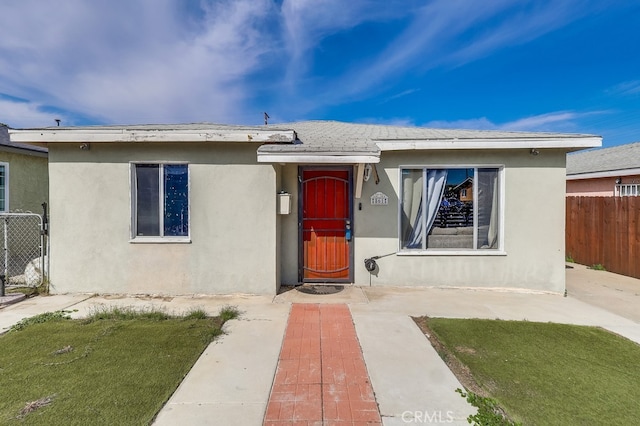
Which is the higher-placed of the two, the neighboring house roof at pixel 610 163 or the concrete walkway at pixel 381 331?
the neighboring house roof at pixel 610 163

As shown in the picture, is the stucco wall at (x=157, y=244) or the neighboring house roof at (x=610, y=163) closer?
the stucco wall at (x=157, y=244)

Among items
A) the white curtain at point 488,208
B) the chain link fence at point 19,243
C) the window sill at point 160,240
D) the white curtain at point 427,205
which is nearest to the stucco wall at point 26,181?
the chain link fence at point 19,243


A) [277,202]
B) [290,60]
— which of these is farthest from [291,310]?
[290,60]

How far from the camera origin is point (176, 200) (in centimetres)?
623

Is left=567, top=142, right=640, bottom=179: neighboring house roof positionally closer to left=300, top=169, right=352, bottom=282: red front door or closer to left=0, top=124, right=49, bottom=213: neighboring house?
left=300, top=169, right=352, bottom=282: red front door

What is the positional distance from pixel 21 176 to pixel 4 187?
573 mm

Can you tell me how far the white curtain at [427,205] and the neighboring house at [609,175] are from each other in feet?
29.0

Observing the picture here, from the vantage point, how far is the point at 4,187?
28.3 feet

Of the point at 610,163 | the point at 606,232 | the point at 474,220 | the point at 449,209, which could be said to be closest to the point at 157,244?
the point at 449,209

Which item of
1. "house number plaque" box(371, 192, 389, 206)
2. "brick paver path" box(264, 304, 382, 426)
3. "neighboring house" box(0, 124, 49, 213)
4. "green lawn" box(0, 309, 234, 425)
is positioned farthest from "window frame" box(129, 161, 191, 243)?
"neighboring house" box(0, 124, 49, 213)

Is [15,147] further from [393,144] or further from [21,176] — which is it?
[393,144]

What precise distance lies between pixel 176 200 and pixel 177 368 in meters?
3.74

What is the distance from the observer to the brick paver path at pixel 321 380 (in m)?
2.60

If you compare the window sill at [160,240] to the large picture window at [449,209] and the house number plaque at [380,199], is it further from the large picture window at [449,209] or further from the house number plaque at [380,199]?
the large picture window at [449,209]
